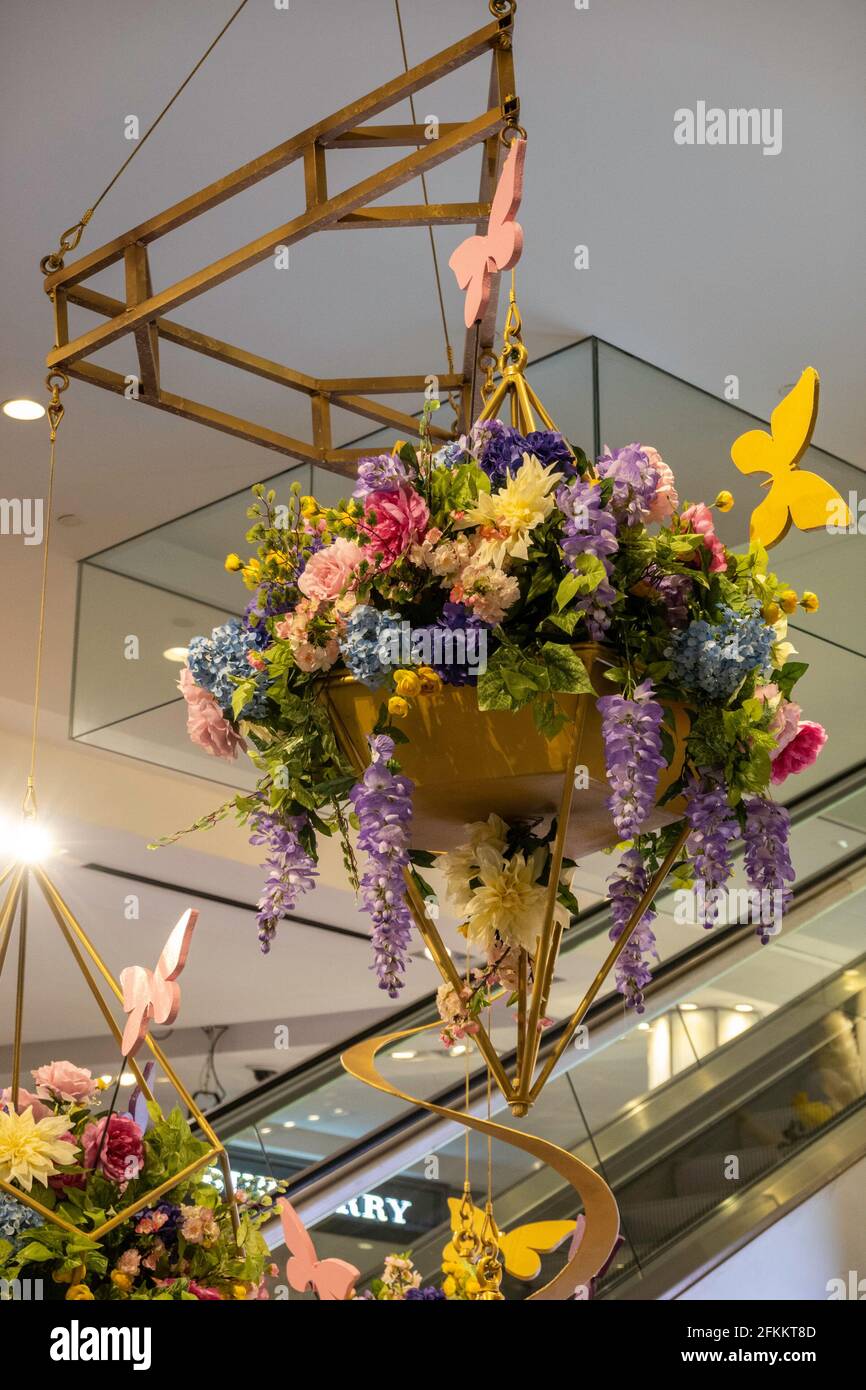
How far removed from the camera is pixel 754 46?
301cm

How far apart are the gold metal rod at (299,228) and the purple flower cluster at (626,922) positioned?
81 centimetres

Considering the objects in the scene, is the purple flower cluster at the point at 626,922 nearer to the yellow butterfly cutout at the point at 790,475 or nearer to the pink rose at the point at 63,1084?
the yellow butterfly cutout at the point at 790,475

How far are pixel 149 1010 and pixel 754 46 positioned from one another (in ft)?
8.07

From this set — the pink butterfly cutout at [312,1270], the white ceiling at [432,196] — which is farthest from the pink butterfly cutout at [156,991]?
the white ceiling at [432,196]

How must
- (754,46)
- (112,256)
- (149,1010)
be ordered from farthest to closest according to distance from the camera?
(754,46), (112,256), (149,1010)

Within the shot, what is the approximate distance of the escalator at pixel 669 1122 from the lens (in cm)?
341

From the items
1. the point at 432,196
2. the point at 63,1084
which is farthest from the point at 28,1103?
the point at 432,196

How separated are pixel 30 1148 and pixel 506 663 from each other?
1.02 meters

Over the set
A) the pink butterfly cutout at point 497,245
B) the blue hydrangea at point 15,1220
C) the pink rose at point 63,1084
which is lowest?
the blue hydrangea at point 15,1220

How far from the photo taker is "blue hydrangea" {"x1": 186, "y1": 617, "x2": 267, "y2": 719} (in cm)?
130

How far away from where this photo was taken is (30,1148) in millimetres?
1740
